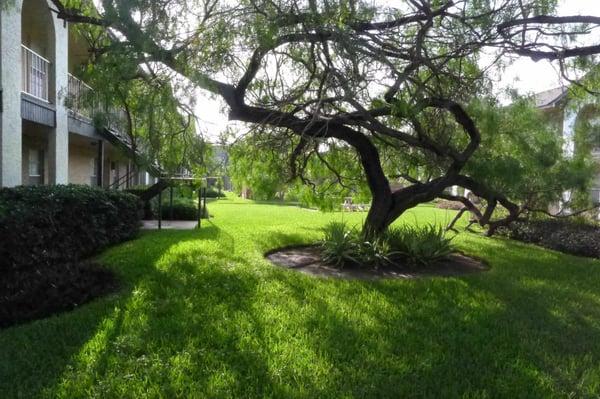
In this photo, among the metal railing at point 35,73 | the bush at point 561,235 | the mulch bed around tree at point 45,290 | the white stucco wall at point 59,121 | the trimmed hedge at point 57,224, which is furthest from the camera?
the white stucco wall at point 59,121

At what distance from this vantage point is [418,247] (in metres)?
8.58

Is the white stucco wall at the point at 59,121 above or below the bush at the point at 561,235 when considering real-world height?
above

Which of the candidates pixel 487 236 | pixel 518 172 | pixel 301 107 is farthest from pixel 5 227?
pixel 487 236

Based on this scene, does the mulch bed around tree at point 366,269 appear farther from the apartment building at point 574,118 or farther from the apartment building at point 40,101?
the apartment building at point 40,101

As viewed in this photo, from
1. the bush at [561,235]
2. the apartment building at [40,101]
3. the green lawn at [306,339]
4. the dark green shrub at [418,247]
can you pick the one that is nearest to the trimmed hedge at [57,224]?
the green lawn at [306,339]

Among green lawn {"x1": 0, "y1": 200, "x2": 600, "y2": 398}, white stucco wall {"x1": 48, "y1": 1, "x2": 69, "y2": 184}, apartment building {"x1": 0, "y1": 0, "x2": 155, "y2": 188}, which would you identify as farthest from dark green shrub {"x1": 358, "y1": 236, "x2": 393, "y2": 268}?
white stucco wall {"x1": 48, "y1": 1, "x2": 69, "y2": 184}

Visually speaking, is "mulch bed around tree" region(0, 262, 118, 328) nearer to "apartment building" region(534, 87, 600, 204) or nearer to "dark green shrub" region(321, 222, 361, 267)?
"dark green shrub" region(321, 222, 361, 267)

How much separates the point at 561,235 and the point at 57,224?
37.6 feet

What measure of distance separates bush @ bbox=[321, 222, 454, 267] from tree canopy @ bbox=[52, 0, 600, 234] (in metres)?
0.62

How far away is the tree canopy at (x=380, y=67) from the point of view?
5910 millimetres

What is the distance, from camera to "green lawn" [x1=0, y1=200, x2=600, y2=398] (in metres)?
3.60

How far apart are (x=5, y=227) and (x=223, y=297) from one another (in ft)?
9.21

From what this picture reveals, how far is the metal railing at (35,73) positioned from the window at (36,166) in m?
2.89

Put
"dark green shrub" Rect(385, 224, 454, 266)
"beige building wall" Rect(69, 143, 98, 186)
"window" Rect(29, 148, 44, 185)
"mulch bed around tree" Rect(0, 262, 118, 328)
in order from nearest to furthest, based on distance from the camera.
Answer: "mulch bed around tree" Rect(0, 262, 118, 328), "dark green shrub" Rect(385, 224, 454, 266), "window" Rect(29, 148, 44, 185), "beige building wall" Rect(69, 143, 98, 186)
